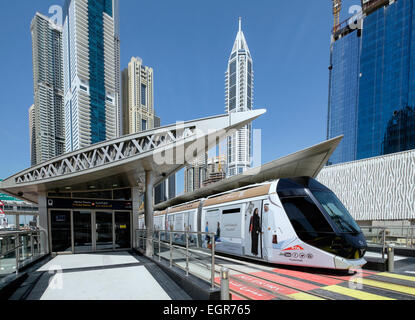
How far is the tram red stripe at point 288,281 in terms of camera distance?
5.32 m

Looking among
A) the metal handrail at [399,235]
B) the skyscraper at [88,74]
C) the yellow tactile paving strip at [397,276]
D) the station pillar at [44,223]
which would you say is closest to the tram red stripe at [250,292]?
the yellow tactile paving strip at [397,276]

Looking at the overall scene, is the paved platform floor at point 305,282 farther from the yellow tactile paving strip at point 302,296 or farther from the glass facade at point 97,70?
the glass facade at point 97,70

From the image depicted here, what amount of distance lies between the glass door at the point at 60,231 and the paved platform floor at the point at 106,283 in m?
3.90

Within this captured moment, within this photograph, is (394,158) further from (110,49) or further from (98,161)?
(110,49)

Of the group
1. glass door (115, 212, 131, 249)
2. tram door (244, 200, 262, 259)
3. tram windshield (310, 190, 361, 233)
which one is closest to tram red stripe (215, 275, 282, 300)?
tram door (244, 200, 262, 259)

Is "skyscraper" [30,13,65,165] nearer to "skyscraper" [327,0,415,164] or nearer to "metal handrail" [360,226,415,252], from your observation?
"metal handrail" [360,226,415,252]

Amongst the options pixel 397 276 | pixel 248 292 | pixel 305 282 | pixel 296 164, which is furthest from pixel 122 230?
pixel 397 276

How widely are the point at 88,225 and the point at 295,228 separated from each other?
10704mm

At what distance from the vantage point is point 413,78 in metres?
68.7

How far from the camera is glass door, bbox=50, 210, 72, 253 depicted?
11.3 metres

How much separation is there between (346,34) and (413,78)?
48.6 meters

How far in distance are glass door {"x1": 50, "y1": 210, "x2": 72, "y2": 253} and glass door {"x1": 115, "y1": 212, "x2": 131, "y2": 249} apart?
2293 millimetres
